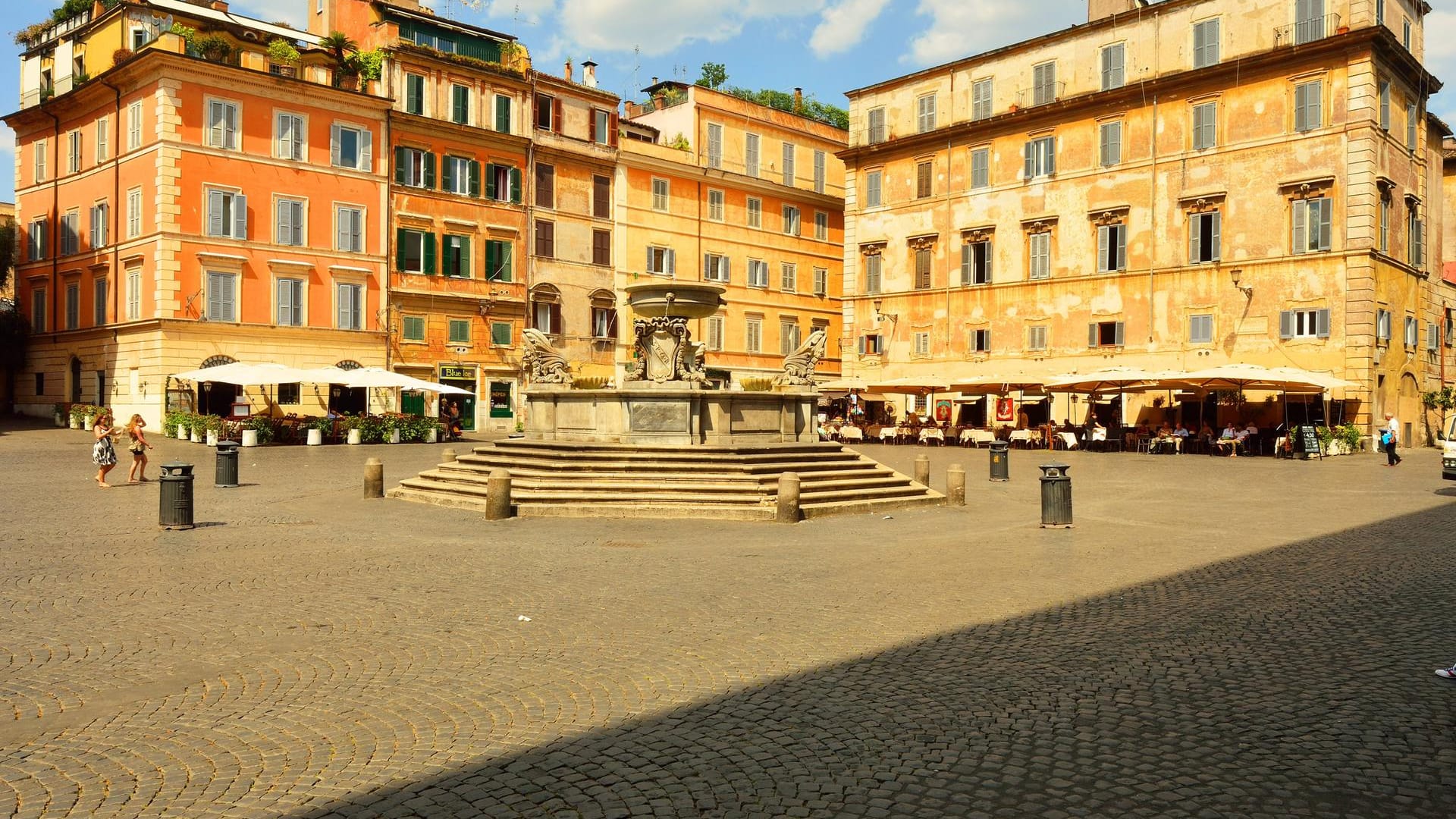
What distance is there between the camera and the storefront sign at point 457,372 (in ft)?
143

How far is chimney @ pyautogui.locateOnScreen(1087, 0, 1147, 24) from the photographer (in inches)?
1705

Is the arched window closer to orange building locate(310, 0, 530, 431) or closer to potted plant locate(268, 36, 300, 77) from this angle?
orange building locate(310, 0, 530, 431)

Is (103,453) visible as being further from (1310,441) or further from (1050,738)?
(1310,441)

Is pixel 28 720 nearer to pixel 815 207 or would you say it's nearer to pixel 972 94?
pixel 972 94

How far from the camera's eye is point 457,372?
144ft

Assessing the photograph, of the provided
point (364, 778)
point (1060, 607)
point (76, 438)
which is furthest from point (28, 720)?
point (76, 438)

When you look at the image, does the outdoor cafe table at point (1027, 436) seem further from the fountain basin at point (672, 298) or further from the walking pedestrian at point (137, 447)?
the walking pedestrian at point (137, 447)

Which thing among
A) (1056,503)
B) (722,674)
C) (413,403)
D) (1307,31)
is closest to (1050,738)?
(722,674)

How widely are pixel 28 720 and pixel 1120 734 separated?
18.6 feet

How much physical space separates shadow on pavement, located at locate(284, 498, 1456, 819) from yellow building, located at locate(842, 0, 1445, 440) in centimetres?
3098

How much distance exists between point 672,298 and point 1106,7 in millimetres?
31661

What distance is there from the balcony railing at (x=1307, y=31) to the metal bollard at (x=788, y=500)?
1146 inches

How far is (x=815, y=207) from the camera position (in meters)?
56.0

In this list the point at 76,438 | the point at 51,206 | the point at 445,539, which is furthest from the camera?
the point at 51,206
